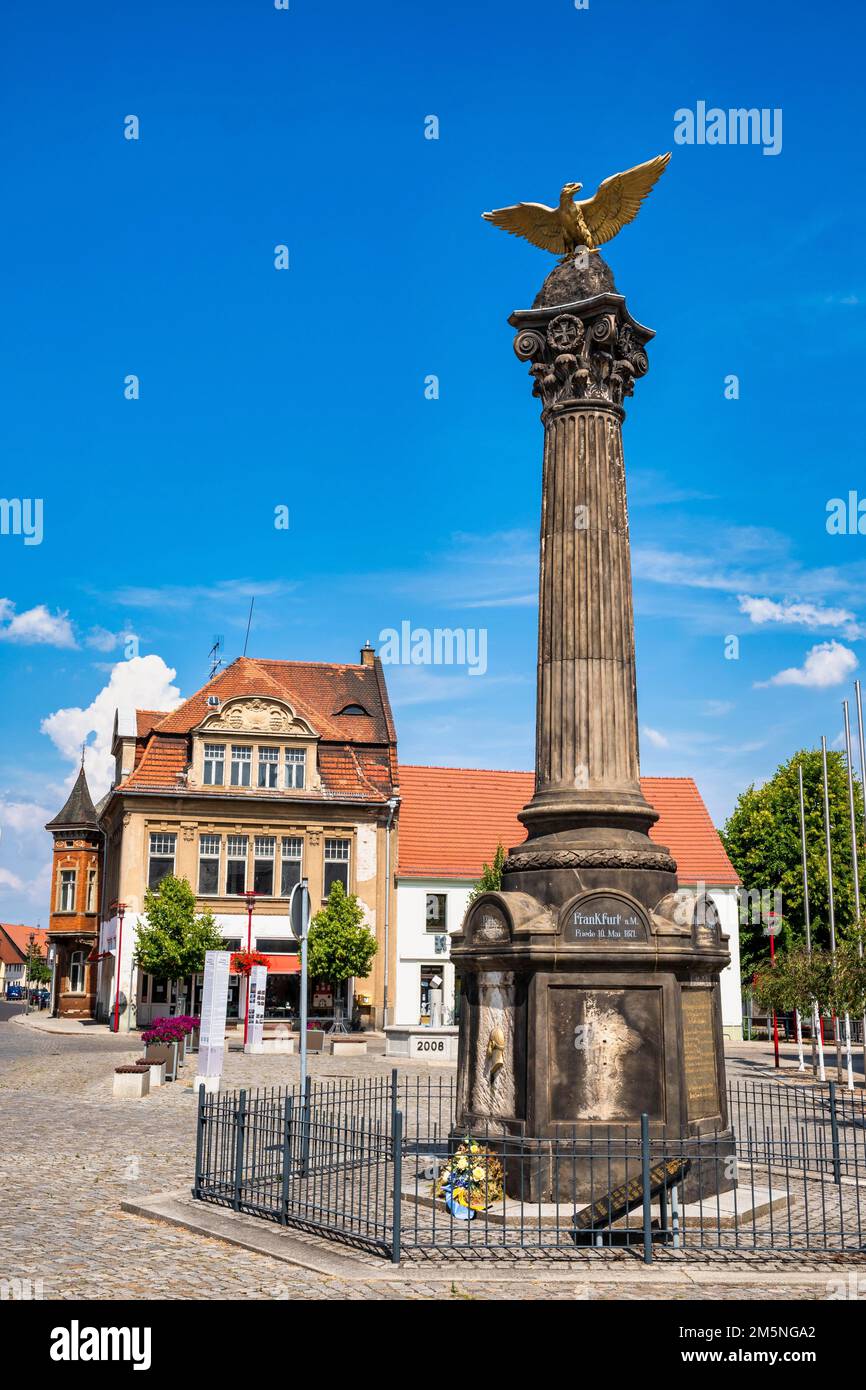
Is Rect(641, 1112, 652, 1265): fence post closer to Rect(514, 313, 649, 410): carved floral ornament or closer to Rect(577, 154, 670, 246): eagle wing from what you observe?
Rect(514, 313, 649, 410): carved floral ornament

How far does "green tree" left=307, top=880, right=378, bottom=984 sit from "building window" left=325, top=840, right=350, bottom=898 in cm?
215

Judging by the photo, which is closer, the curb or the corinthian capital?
the curb

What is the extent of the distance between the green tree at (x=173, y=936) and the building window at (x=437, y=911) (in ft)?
26.8

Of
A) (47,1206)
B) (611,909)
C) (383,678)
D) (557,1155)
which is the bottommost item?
(47,1206)

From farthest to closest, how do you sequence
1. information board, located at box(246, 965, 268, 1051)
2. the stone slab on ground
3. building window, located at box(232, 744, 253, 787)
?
building window, located at box(232, 744, 253, 787), information board, located at box(246, 965, 268, 1051), the stone slab on ground

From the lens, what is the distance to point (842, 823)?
51.2 metres

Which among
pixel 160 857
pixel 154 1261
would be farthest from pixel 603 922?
pixel 160 857

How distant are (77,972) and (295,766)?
1667 centimetres

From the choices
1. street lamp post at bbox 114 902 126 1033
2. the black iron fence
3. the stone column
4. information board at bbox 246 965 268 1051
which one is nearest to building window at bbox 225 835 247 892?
street lamp post at bbox 114 902 126 1033

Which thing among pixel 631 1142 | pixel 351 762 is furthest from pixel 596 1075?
pixel 351 762

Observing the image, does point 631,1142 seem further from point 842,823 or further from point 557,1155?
point 842,823

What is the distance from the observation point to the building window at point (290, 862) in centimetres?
4738

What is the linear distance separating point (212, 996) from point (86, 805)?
39.8 m

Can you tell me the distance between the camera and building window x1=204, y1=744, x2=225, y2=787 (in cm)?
4756
